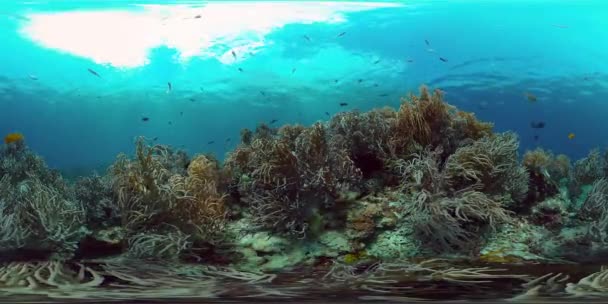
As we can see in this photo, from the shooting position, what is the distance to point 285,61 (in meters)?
5.69

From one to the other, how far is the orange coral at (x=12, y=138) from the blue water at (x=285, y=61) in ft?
0.51

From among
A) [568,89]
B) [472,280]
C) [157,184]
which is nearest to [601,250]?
[472,280]

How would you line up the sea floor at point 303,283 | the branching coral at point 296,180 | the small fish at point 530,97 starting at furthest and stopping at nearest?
the small fish at point 530,97, the branching coral at point 296,180, the sea floor at point 303,283

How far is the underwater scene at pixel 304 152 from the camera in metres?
2.42

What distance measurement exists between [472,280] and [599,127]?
5.19 meters

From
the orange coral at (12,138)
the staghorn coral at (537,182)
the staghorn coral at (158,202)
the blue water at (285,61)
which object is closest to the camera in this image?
the staghorn coral at (158,202)

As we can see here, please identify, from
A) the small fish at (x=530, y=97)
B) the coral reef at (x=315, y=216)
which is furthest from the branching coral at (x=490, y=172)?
the small fish at (x=530, y=97)

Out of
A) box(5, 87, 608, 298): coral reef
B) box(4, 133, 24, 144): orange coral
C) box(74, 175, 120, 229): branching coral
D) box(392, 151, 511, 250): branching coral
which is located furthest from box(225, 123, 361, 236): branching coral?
box(4, 133, 24, 144): orange coral

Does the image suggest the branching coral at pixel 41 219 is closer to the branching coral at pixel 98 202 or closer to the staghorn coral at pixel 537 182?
the branching coral at pixel 98 202

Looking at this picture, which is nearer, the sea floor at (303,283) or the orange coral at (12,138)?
the sea floor at (303,283)

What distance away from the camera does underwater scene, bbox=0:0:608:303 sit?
2418 mm

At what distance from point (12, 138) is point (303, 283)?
14.5ft

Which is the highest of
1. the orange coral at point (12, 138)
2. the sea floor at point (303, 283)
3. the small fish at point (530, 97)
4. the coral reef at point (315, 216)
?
the small fish at point (530, 97)

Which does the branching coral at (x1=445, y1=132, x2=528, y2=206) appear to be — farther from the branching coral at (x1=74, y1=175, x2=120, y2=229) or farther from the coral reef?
the branching coral at (x1=74, y1=175, x2=120, y2=229)
